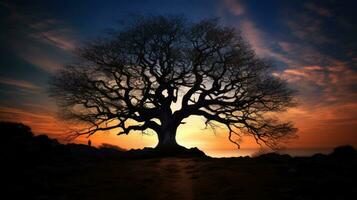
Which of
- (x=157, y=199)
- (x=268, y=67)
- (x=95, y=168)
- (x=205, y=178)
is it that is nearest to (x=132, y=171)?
(x=95, y=168)

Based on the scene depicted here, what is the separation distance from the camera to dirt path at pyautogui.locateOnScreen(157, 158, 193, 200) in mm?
9786

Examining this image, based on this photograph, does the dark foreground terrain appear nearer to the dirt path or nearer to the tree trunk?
the dirt path

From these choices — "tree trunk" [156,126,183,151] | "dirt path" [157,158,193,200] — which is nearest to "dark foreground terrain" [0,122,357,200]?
"dirt path" [157,158,193,200]

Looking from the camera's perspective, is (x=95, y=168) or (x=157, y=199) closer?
(x=157, y=199)

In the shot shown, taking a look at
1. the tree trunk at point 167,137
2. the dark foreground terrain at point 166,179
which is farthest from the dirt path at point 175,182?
the tree trunk at point 167,137

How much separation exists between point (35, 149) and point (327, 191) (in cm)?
1271

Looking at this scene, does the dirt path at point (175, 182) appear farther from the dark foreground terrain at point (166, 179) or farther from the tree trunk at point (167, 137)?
the tree trunk at point (167, 137)

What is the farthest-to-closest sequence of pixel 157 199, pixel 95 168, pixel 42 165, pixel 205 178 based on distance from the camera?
1. pixel 95 168
2. pixel 42 165
3. pixel 205 178
4. pixel 157 199

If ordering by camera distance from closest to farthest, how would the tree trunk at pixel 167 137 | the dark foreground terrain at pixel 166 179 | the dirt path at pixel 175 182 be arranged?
1. the dark foreground terrain at pixel 166 179
2. the dirt path at pixel 175 182
3. the tree trunk at pixel 167 137

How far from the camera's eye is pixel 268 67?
24938 millimetres

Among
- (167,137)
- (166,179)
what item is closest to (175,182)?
(166,179)

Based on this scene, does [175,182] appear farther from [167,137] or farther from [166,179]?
[167,137]

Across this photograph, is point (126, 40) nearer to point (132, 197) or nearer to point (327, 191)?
point (132, 197)

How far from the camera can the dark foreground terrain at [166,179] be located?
9312mm
